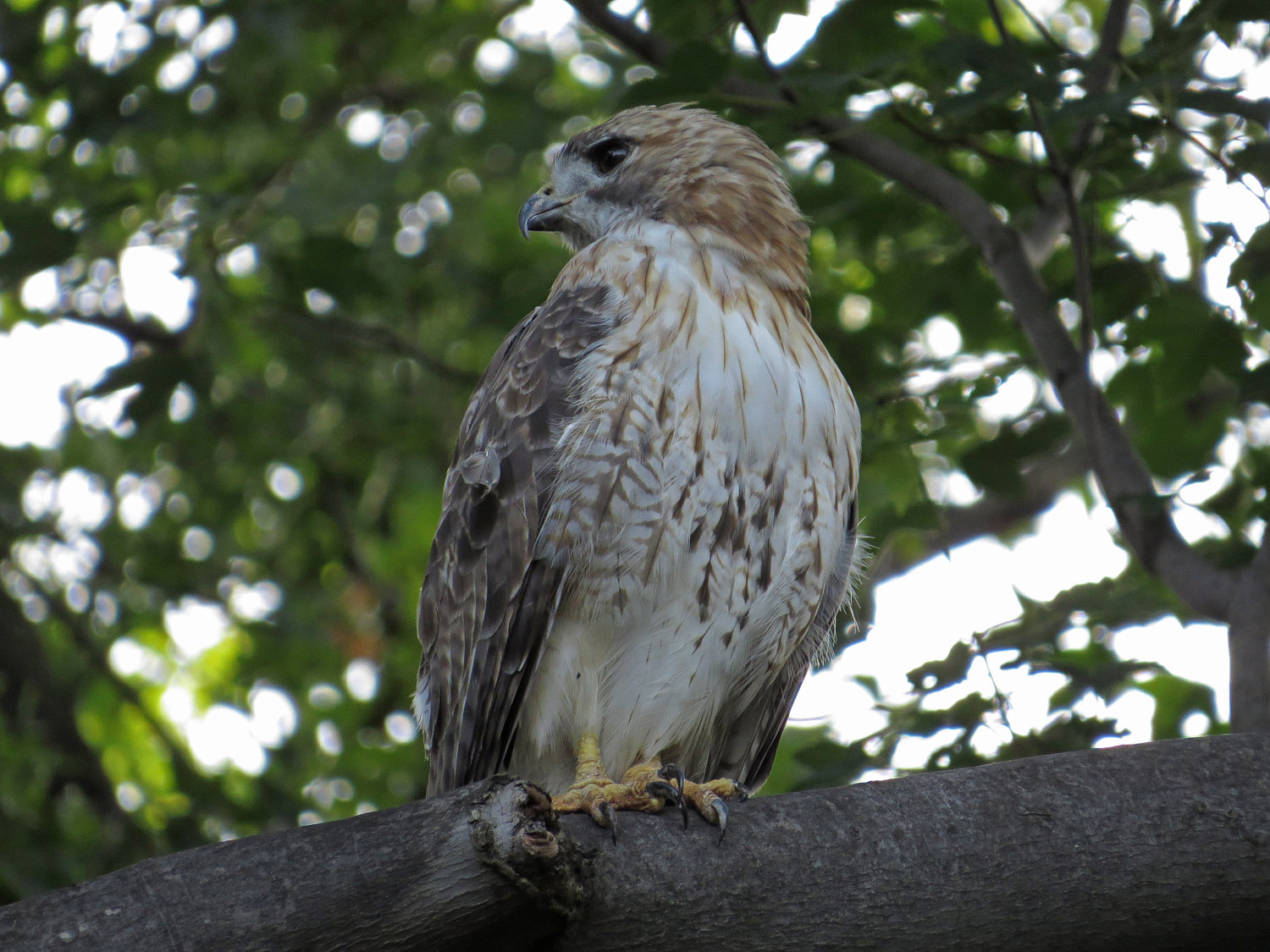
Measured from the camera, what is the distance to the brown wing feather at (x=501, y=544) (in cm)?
307

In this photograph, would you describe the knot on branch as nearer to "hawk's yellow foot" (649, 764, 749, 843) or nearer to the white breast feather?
"hawk's yellow foot" (649, 764, 749, 843)

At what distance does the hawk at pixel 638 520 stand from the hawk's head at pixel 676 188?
0.29ft

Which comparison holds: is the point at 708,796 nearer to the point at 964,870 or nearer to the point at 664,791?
the point at 664,791

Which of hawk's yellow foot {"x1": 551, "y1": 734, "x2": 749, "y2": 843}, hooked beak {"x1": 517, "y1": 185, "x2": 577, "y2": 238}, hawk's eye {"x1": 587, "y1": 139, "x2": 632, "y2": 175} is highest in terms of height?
hawk's eye {"x1": 587, "y1": 139, "x2": 632, "y2": 175}

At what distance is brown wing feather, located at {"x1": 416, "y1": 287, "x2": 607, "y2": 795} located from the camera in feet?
10.1

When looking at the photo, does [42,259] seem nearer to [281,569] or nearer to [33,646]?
[33,646]

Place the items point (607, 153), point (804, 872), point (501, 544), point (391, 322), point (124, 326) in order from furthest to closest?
point (391, 322), point (124, 326), point (607, 153), point (501, 544), point (804, 872)

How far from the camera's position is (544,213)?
3.99 m

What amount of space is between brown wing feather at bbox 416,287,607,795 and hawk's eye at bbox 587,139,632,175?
0.67 meters

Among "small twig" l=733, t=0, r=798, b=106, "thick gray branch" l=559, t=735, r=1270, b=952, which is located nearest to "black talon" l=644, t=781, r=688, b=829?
"thick gray branch" l=559, t=735, r=1270, b=952

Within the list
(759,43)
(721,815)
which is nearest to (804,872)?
(721,815)

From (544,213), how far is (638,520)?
1368 millimetres

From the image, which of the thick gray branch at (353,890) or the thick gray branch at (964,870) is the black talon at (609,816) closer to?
the thick gray branch at (964,870)

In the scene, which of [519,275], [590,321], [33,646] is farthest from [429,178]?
[590,321]
